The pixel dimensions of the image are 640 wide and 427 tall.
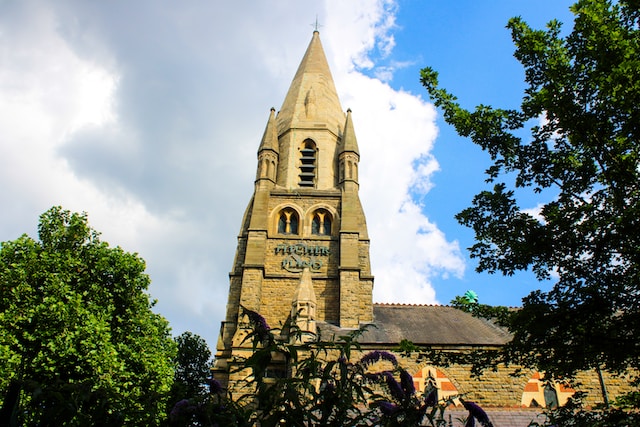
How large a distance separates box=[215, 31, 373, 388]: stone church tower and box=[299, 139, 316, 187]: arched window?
0.05m

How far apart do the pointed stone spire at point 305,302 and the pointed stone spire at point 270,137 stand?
8.95 m

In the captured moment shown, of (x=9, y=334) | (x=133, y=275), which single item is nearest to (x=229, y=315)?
(x=133, y=275)

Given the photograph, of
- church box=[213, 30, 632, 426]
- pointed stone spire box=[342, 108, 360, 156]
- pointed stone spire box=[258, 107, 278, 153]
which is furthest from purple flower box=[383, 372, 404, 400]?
pointed stone spire box=[258, 107, 278, 153]

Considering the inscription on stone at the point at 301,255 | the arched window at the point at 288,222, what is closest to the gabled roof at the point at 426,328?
the inscription on stone at the point at 301,255

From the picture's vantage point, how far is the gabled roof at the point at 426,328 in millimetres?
19594

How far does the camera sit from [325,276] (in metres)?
22.1

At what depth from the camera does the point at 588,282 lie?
6.73 m

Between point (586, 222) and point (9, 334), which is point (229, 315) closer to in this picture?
point (9, 334)

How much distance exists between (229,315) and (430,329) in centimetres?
829

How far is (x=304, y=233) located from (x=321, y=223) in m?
1.04

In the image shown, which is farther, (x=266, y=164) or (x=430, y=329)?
(x=266, y=164)

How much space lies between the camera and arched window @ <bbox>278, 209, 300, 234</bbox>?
946 inches

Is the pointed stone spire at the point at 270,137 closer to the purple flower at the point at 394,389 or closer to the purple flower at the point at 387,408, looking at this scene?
the purple flower at the point at 394,389

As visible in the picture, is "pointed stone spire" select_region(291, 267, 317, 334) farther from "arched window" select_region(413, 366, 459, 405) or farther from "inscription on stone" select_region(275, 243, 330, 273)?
"arched window" select_region(413, 366, 459, 405)
